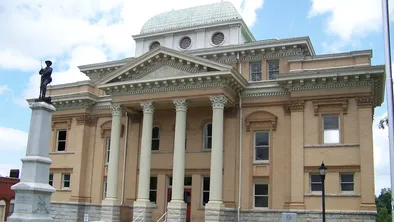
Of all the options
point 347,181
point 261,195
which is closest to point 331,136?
point 347,181

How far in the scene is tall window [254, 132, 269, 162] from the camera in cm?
3014

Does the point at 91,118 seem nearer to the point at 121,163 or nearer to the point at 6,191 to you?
the point at 121,163

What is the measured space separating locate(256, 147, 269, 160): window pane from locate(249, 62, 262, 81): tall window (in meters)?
5.00

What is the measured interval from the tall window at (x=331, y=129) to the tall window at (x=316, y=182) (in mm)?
2088

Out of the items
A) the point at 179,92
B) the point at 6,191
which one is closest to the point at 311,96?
the point at 179,92

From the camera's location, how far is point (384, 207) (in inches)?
3565

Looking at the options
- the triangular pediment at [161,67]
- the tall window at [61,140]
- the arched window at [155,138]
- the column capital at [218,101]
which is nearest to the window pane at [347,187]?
the column capital at [218,101]

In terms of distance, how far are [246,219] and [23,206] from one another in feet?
52.2

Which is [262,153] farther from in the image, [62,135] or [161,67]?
[62,135]

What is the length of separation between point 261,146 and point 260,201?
3.36m

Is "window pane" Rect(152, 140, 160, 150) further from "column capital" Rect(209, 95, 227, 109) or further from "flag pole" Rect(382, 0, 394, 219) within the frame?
"flag pole" Rect(382, 0, 394, 219)

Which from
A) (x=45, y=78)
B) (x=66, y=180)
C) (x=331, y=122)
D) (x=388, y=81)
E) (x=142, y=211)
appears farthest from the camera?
(x=66, y=180)

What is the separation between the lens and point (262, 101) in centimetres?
3038

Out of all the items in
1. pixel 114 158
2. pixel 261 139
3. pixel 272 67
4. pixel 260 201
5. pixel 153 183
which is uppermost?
pixel 272 67
